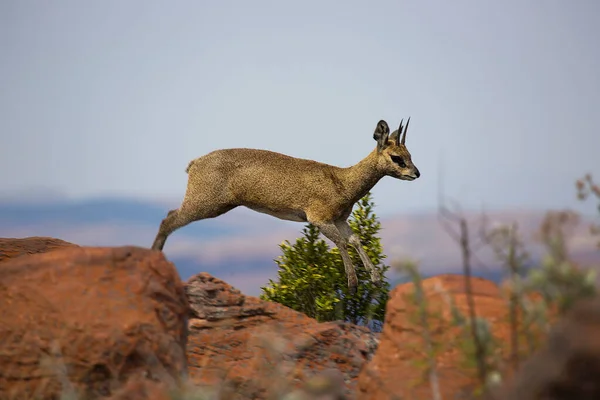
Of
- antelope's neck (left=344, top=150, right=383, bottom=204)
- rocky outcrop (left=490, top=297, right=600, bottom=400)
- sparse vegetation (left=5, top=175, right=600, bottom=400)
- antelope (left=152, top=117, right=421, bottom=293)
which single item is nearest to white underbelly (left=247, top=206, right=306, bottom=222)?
antelope (left=152, top=117, right=421, bottom=293)

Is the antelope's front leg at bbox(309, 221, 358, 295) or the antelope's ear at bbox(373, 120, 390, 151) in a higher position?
the antelope's ear at bbox(373, 120, 390, 151)

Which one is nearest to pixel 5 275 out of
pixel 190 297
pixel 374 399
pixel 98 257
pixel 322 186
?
pixel 98 257

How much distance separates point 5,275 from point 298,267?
6.63 meters

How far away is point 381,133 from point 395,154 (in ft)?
1.39

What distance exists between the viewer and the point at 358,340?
9.70 m

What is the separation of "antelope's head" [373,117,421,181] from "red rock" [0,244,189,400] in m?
7.61

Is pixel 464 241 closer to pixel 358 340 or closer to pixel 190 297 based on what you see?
pixel 358 340

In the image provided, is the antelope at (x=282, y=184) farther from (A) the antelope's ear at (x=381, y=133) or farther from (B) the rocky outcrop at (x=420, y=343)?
(B) the rocky outcrop at (x=420, y=343)

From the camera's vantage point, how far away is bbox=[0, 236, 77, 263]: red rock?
11.7 metres

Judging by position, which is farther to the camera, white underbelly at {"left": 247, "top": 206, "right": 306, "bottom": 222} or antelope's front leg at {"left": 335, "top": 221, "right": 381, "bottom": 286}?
white underbelly at {"left": 247, "top": 206, "right": 306, "bottom": 222}

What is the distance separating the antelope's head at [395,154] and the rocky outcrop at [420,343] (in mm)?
7538

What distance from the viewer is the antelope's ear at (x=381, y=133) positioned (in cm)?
1367

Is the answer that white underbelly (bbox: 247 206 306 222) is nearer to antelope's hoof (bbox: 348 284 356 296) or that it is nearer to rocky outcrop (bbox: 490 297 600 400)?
antelope's hoof (bbox: 348 284 356 296)

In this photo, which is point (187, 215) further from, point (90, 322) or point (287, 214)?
point (90, 322)
